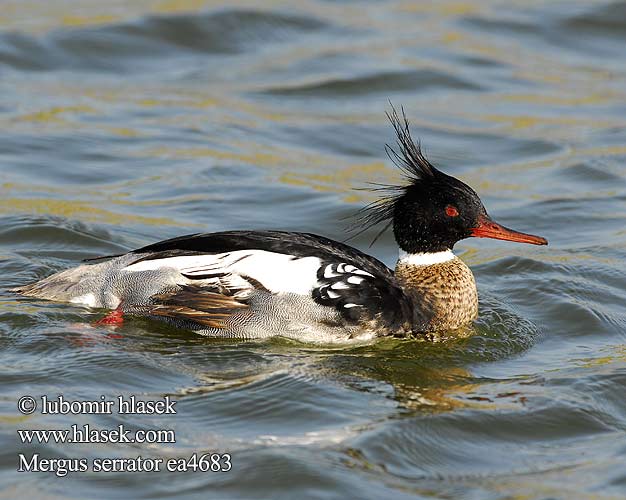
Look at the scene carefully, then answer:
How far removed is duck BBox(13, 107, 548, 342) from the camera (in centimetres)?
792

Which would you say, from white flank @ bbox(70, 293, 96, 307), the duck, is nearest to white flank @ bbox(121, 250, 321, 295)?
the duck

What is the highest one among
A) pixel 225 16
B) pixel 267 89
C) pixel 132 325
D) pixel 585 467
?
pixel 225 16

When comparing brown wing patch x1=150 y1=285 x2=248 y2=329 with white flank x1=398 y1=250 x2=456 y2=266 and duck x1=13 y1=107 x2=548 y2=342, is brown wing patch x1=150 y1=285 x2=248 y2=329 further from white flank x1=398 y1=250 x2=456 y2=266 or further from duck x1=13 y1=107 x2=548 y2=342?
white flank x1=398 y1=250 x2=456 y2=266

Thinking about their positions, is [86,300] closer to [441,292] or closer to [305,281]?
[305,281]

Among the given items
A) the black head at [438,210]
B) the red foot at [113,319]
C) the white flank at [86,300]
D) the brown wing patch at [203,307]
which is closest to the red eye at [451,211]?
the black head at [438,210]

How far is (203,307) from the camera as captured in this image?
7.95m

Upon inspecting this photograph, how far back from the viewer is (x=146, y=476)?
6.09 m

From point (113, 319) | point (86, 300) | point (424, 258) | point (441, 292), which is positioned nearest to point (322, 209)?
point (424, 258)

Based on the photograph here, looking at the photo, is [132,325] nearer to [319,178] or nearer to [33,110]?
[319,178]

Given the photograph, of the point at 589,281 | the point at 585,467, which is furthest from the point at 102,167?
the point at 585,467

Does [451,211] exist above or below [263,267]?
above

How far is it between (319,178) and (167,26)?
16.0ft

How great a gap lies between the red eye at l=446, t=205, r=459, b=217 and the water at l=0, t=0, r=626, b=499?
0.90 m

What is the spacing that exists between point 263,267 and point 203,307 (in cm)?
48
